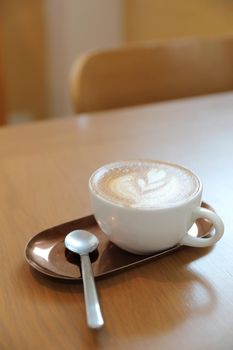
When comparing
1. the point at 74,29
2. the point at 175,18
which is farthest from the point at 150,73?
the point at 74,29

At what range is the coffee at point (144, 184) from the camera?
51 centimetres

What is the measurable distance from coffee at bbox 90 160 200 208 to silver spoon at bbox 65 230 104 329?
0.17 feet

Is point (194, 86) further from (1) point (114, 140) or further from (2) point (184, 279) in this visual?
(2) point (184, 279)

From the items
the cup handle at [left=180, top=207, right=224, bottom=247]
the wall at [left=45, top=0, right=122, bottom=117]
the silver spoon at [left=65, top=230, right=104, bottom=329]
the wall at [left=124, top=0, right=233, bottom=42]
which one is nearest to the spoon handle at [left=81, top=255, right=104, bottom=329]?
the silver spoon at [left=65, top=230, right=104, bottom=329]

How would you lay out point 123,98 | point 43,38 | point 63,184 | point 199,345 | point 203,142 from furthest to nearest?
1. point 43,38
2. point 123,98
3. point 203,142
4. point 63,184
5. point 199,345

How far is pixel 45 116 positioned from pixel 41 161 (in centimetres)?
169

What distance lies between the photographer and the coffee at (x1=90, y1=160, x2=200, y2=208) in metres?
0.51

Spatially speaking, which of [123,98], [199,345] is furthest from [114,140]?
[199,345]

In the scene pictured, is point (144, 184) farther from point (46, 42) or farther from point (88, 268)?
point (46, 42)

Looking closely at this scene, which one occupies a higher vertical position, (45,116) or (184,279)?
(184,279)

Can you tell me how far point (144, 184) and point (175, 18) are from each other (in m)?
1.50

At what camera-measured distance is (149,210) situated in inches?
19.0

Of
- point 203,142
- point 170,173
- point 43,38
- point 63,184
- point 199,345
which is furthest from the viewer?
point 43,38

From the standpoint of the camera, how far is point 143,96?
109cm
